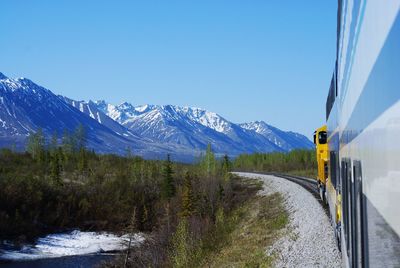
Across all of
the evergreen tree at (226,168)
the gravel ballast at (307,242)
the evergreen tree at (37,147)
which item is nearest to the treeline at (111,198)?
the evergreen tree at (226,168)

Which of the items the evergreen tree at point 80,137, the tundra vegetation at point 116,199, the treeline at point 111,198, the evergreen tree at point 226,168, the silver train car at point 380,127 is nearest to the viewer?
the silver train car at point 380,127

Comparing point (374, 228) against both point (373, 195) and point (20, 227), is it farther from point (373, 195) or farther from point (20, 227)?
point (20, 227)

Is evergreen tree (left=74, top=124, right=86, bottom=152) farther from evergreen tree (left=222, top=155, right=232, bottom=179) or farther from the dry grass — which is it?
the dry grass

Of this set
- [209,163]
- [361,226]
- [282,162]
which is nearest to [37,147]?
[209,163]

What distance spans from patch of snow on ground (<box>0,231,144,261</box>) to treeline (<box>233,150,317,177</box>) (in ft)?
108

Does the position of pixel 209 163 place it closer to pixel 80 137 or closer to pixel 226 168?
pixel 226 168

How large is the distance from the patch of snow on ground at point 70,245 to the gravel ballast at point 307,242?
29.3 metres

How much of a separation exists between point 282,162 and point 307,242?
80.4m

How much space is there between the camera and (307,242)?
19797 mm

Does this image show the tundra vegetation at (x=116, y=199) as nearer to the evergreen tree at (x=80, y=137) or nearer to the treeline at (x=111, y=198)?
the treeline at (x=111, y=198)

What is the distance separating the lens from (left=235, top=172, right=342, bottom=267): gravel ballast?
56.1ft

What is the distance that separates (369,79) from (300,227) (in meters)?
20.5

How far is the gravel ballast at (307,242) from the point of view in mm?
17109

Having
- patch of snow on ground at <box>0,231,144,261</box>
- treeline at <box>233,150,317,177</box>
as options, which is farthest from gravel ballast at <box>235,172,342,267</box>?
treeline at <box>233,150,317,177</box>
